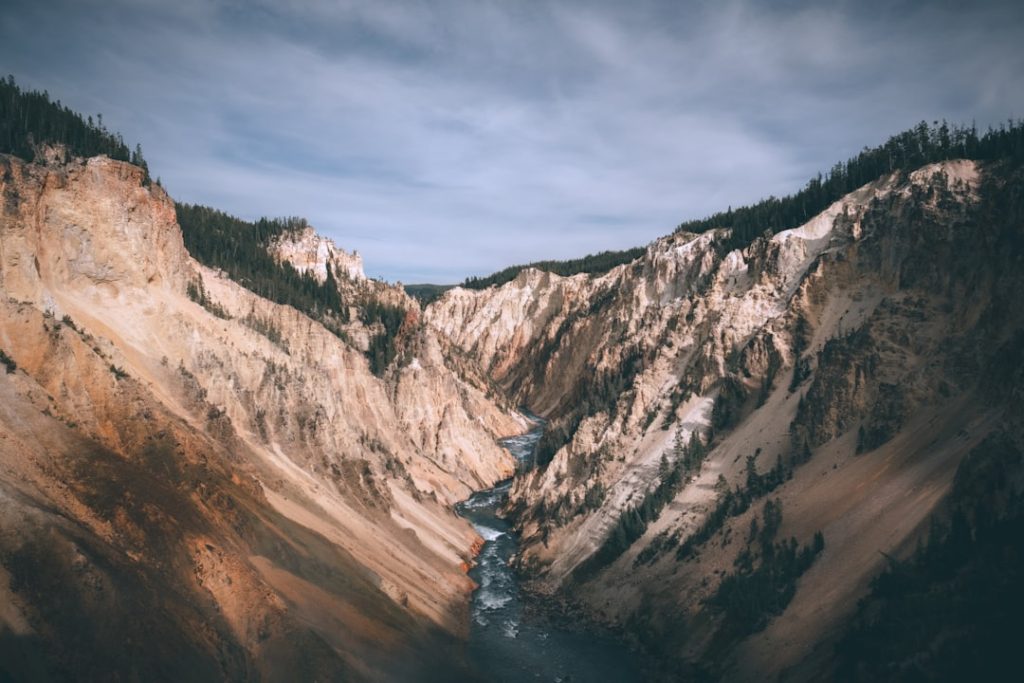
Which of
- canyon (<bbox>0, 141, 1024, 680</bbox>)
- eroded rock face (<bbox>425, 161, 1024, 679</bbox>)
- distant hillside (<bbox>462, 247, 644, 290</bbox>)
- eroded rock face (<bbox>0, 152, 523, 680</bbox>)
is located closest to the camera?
eroded rock face (<bbox>0, 152, 523, 680</bbox>)

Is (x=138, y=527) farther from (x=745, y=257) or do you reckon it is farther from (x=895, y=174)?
(x=895, y=174)

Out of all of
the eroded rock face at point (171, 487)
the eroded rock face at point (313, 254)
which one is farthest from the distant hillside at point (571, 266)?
the eroded rock face at point (171, 487)

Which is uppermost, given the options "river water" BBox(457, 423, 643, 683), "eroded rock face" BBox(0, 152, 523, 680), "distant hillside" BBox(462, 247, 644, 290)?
"distant hillside" BBox(462, 247, 644, 290)

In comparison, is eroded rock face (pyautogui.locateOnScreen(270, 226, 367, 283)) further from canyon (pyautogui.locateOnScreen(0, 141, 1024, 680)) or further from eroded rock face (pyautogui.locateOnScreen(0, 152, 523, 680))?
eroded rock face (pyautogui.locateOnScreen(0, 152, 523, 680))

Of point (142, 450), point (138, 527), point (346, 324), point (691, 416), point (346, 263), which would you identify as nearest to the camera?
point (138, 527)

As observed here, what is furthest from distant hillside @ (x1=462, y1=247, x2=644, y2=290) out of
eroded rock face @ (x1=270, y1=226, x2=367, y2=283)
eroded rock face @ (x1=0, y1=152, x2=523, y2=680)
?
eroded rock face @ (x1=0, y1=152, x2=523, y2=680)

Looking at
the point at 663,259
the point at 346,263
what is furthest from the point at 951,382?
the point at 346,263
